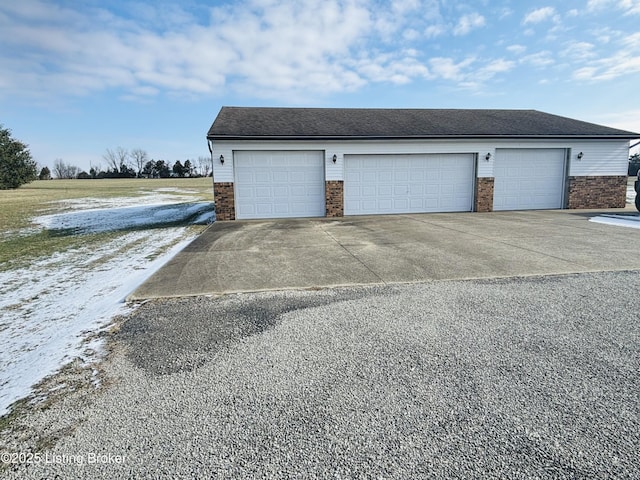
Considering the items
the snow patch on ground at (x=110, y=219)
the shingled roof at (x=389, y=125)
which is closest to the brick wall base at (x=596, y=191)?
the shingled roof at (x=389, y=125)

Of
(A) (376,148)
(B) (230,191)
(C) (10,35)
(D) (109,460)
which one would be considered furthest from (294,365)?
(C) (10,35)

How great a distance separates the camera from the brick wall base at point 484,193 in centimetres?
1322

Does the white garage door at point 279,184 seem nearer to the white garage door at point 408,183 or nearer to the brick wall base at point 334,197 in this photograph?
the brick wall base at point 334,197

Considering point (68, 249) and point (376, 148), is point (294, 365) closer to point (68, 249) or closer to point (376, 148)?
point (68, 249)

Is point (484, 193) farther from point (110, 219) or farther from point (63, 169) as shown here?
point (63, 169)

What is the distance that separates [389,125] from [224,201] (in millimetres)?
7287

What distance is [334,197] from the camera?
493 inches

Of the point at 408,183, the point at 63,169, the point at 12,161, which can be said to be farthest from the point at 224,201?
the point at 63,169

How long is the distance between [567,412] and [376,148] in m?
11.5

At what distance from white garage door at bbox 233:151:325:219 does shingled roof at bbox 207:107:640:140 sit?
74 cm

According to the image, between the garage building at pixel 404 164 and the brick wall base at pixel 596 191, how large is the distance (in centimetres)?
4

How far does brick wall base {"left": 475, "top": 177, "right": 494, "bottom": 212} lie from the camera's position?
43.4 feet

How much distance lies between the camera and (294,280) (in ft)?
16.1

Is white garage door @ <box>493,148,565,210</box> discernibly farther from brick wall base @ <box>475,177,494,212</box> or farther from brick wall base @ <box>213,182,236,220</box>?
brick wall base @ <box>213,182,236,220</box>
